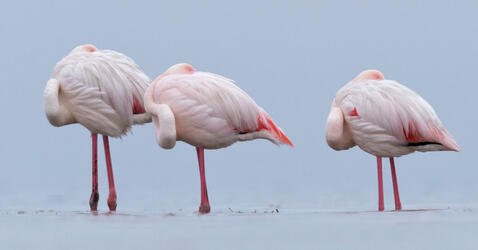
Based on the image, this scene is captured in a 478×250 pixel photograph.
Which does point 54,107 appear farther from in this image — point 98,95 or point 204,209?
point 204,209

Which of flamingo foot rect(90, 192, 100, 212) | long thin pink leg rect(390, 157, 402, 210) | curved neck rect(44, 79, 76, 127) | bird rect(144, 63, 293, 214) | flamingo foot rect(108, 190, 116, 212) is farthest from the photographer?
flamingo foot rect(90, 192, 100, 212)

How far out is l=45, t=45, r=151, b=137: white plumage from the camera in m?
10.5

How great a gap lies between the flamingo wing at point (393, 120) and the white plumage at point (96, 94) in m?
2.35

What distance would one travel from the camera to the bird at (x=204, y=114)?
9.89m

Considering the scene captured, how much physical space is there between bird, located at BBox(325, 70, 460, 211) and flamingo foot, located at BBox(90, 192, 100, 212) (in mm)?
2727

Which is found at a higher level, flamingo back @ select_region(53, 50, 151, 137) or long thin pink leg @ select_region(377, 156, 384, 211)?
flamingo back @ select_region(53, 50, 151, 137)

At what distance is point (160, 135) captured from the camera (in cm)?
Result: 988

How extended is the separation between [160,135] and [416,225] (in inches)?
113

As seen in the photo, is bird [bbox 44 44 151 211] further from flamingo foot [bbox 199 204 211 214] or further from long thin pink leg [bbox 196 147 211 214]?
flamingo foot [bbox 199 204 211 214]

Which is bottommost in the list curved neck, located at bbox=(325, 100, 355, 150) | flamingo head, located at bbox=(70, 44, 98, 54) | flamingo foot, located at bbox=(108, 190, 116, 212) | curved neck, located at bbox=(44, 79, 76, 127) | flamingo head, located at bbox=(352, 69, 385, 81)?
flamingo foot, located at bbox=(108, 190, 116, 212)

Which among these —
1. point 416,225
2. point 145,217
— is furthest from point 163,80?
point 416,225

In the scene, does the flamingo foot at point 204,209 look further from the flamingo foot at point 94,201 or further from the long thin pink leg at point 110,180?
the flamingo foot at point 94,201

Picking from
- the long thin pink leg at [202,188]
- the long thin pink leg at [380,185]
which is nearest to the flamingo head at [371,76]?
the long thin pink leg at [380,185]

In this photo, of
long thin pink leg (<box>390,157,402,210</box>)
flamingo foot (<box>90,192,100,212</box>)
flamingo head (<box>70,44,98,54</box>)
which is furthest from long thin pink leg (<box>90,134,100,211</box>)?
long thin pink leg (<box>390,157,402,210</box>)
